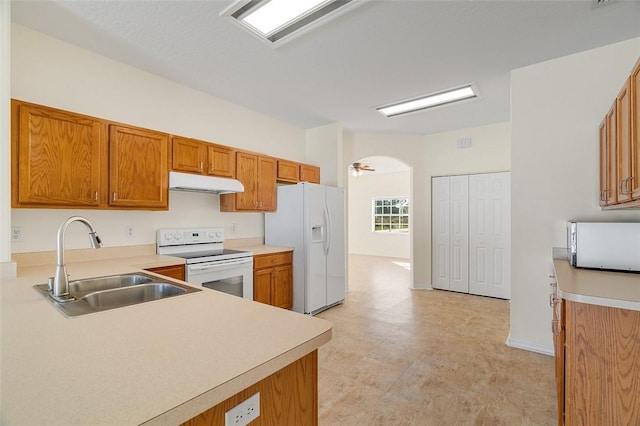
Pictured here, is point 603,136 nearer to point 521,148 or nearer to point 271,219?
point 521,148

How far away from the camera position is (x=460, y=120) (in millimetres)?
4625

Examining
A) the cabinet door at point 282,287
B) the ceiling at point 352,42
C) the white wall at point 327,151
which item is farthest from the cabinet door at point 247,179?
the white wall at point 327,151

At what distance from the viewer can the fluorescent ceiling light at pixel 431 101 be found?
355 centimetres

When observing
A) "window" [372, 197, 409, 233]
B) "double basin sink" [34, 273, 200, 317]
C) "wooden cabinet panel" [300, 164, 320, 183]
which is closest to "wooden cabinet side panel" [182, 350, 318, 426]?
"double basin sink" [34, 273, 200, 317]

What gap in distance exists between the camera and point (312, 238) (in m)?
3.97

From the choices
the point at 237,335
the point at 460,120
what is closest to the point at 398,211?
the point at 460,120

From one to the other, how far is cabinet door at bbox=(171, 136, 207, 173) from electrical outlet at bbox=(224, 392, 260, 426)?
2719 millimetres

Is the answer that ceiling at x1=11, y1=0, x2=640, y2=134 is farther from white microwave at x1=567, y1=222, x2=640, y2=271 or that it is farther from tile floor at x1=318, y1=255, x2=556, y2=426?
tile floor at x1=318, y1=255, x2=556, y2=426

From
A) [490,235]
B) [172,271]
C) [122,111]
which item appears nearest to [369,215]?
[490,235]

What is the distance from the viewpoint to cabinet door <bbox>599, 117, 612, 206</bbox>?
2.37m

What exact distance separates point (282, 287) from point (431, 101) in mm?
3052

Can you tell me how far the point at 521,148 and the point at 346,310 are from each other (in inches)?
112

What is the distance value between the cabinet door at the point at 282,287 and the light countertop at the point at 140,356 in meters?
2.37

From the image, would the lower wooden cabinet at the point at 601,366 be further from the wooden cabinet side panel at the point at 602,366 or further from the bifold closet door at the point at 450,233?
the bifold closet door at the point at 450,233
